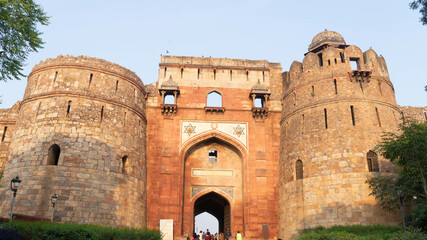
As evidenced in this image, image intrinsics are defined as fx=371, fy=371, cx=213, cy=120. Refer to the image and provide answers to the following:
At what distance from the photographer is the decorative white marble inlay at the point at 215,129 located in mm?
24172

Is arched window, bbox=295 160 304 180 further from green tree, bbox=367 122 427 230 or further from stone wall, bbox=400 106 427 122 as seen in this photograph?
stone wall, bbox=400 106 427 122

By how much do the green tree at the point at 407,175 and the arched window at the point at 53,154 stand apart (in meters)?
15.9

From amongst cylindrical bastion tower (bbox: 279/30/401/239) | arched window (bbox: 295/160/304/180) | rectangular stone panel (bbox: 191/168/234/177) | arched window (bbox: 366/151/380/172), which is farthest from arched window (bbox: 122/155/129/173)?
arched window (bbox: 366/151/380/172)

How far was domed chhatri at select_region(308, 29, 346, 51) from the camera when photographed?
25.5m

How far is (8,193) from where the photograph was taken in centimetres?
1802

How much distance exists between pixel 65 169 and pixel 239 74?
1338cm

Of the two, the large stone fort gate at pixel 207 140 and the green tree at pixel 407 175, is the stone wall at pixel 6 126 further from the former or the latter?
the green tree at pixel 407 175

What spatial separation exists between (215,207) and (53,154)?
47.3 ft

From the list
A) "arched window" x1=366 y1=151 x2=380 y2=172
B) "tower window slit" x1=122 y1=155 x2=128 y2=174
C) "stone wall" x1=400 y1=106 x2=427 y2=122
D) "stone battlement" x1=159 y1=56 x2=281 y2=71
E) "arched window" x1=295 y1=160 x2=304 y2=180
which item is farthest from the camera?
"stone battlement" x1=159 y1=56 x2=281 y2=71

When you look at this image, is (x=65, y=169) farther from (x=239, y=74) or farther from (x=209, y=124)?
(x=239, y=74)

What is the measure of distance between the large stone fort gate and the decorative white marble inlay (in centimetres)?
7

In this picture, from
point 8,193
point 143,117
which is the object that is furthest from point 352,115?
point 8,193

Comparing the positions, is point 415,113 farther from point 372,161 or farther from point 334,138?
point 334,138

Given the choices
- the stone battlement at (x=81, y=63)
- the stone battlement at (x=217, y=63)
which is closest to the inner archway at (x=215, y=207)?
the stone battlement at (x=217, y=63)
